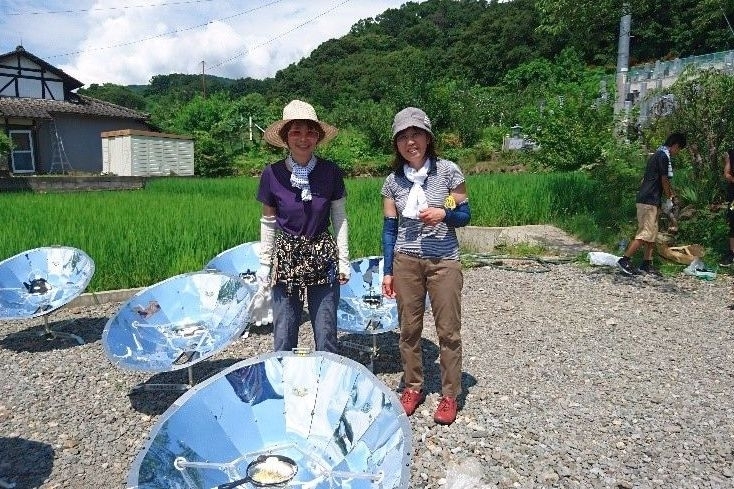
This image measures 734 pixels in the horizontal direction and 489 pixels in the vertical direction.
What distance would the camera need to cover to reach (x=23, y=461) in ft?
9.85

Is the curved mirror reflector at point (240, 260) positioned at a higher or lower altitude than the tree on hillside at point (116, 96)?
lower

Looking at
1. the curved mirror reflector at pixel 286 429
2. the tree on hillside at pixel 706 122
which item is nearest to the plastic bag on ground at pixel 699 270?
the tree on hillside at pixel 706 122

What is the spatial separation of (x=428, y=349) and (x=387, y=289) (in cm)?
152

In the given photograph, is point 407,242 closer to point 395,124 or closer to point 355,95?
point 395,124

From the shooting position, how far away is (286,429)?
2.26 m

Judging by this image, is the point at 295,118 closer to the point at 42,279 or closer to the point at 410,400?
the point at 410,400

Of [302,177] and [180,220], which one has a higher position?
[302,177]

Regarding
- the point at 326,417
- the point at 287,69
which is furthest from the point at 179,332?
the point at 287,69

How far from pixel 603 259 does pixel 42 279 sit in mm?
6424

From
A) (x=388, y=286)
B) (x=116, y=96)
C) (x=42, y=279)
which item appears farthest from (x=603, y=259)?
(x=116, y=96)

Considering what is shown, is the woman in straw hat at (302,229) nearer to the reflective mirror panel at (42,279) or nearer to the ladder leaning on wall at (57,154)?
the reflective mirror panel at (42,279)

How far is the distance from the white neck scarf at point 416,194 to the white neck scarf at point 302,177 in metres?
0.53

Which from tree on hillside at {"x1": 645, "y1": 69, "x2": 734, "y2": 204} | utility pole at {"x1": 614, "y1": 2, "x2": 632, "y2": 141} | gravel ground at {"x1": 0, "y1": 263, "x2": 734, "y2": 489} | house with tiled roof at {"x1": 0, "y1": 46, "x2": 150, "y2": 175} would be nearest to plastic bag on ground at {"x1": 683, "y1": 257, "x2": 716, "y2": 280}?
gravel ground at {"x1": 0, "y1": 263, "x2": 734, "y2": 489}

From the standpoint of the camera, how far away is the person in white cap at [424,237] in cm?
289
